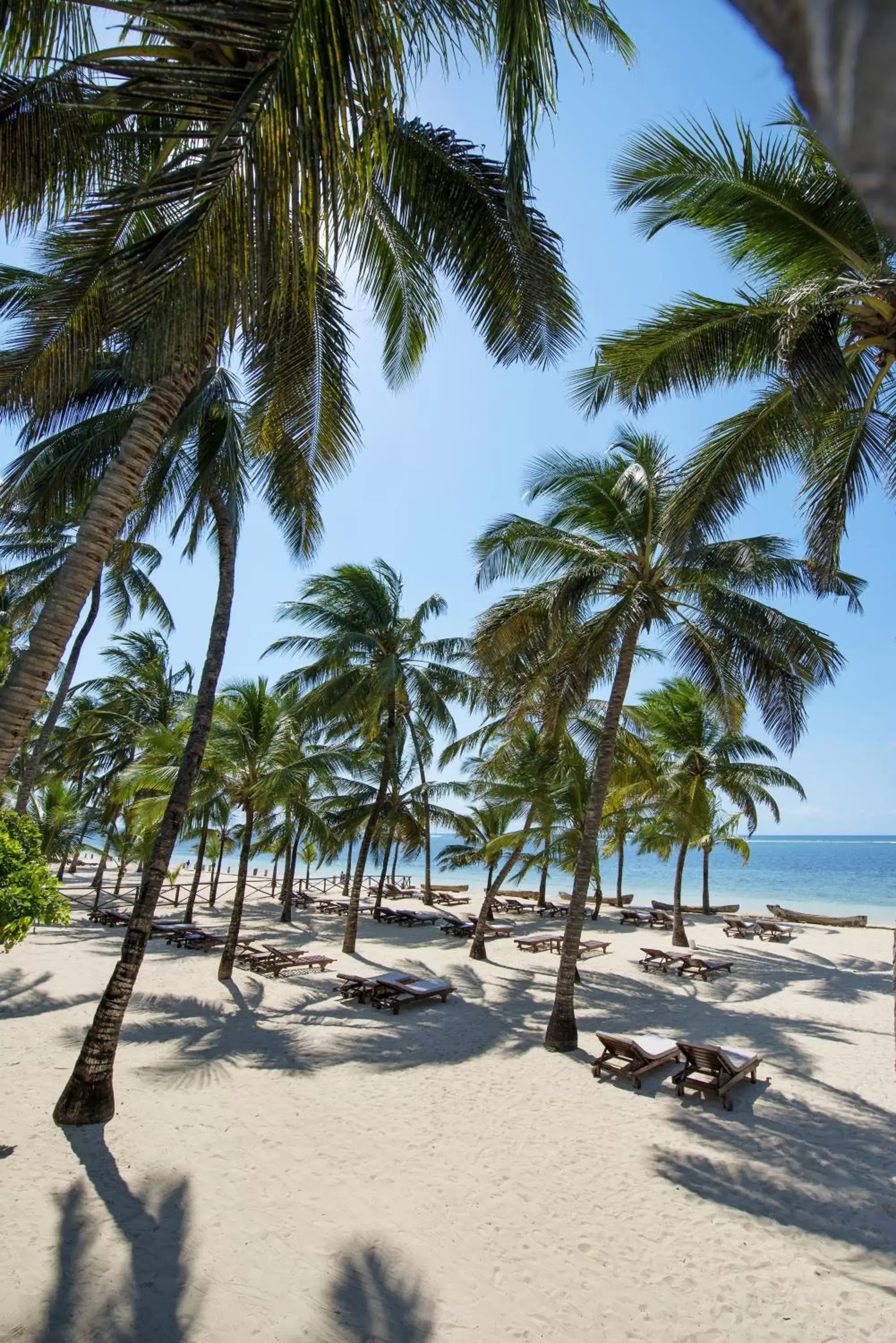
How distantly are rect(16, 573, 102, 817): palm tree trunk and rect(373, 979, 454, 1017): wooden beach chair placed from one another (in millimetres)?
8209

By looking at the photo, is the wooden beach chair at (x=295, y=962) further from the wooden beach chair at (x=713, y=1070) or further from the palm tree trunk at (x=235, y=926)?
the wooden beach chair at (x=713, y=1070)

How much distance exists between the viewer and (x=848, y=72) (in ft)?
1.57

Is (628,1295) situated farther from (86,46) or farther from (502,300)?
(86,46)

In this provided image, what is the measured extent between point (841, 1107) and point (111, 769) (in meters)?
24.0

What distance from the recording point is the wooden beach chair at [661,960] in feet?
57.5

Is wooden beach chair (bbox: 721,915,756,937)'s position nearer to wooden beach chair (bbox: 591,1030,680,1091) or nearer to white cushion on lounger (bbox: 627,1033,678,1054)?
white cushion on lounger (bbox: 627,1033,678,1054)

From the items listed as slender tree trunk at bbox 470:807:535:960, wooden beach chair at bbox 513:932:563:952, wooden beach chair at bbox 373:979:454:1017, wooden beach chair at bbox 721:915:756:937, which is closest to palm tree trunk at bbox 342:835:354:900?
wooden beach chair at bbox 513:932:563:952

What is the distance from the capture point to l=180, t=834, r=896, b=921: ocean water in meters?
54.6

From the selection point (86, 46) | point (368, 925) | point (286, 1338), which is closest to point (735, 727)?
point (286, 1338)

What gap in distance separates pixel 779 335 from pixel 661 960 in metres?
16.2

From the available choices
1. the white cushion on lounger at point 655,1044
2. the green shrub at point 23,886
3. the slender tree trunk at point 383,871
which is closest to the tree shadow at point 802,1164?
the white cushion on lounger at point 655,1044

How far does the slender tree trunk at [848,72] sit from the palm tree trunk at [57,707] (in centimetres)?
1541

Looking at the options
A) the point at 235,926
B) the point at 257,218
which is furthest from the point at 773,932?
the point at 257,218

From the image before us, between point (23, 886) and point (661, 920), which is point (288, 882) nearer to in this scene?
point (661, 920)
